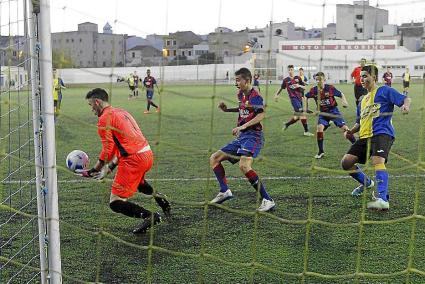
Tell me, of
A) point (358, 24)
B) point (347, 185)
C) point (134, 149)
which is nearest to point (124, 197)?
point (134, 149)

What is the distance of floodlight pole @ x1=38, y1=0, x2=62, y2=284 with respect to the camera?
11.7 feet

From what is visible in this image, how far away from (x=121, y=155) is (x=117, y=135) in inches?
8.6

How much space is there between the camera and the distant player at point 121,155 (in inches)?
212

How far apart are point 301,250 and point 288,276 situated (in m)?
0.69

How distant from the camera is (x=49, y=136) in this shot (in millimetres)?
3631

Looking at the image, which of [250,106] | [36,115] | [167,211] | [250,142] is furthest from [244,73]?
[36,115]

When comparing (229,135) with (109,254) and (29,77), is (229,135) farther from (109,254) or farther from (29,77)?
(29,77)

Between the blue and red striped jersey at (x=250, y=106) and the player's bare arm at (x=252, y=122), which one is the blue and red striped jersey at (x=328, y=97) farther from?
the player's bare arm at (x=252, y=122)

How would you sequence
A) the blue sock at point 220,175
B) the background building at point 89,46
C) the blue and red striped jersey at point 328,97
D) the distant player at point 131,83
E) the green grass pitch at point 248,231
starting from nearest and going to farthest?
the background building at point 89,46 < the green grass pitch at point 248,231 < the blue sock at point 220,175 < the distant player at point 131,83 < the blue and red striped jersey at point 328,97

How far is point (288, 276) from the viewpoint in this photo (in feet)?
14.7

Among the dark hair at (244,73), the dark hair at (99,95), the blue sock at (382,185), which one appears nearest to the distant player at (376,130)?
the blue sock at (382,185)

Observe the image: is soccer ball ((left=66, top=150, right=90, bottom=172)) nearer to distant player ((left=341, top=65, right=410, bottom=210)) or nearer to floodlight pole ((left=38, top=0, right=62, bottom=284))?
floodlight pole ((left=38, top=0, right=62, bottom=284))

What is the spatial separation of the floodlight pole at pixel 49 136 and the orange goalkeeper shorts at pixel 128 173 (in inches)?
71.1

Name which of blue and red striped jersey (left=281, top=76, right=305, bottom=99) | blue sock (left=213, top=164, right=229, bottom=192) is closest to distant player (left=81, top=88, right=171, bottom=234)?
blue sock (left=213, top=164, right=229, bottom=192)
